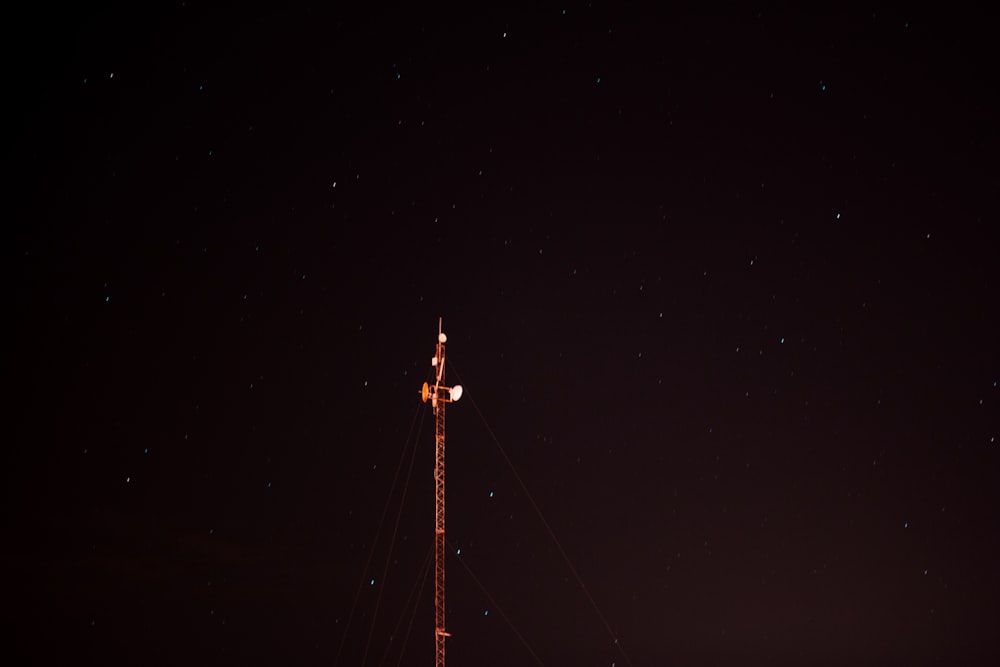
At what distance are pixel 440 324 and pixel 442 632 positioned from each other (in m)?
6.70

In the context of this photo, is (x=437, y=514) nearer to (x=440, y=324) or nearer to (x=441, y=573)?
(x=441, y=573)

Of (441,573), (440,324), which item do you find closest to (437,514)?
(441,573)

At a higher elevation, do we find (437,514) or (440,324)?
(440,324)

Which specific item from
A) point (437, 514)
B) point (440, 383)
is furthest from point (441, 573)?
point (440, 383)

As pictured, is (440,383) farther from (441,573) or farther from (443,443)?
(441,573)

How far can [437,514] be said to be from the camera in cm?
3134

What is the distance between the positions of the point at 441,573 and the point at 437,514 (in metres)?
1.28

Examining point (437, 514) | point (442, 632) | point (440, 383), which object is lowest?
point (442, 632)

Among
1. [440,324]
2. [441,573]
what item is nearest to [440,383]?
[440,324]

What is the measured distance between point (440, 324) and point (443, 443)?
2628 mm

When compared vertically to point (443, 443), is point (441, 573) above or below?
below

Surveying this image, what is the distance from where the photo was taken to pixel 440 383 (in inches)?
A: 1258

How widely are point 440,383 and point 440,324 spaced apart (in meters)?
1.30

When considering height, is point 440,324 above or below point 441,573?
above
